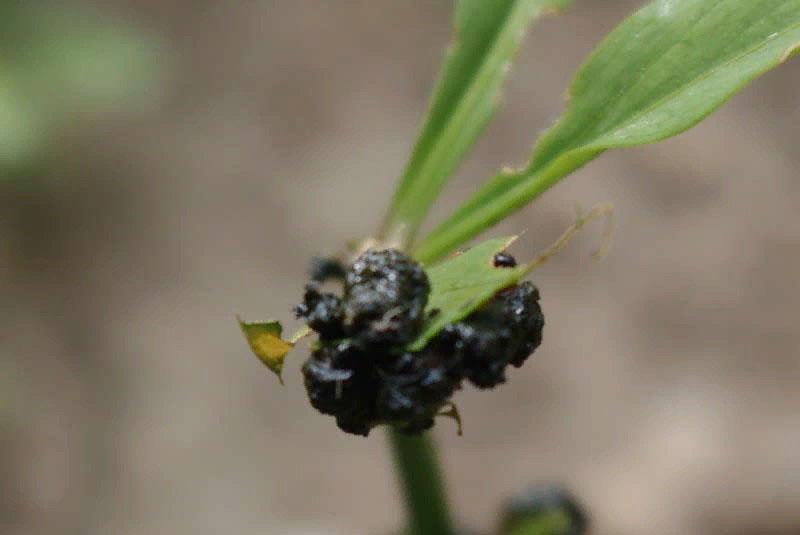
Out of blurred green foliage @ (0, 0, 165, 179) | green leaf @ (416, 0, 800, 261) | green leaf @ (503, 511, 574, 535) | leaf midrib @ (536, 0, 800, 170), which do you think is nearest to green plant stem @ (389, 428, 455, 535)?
green leaf @ (503, 511, 574, 535)

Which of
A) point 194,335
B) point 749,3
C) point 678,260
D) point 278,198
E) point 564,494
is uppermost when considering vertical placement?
point 278,198

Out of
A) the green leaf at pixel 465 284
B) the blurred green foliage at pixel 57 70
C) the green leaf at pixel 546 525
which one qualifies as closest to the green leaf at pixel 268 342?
the green leaf at pixel 465 284

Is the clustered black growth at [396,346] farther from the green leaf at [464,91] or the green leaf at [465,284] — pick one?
the green leaf at [464,91]

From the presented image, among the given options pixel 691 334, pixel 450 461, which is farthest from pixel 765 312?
pixel 450 461

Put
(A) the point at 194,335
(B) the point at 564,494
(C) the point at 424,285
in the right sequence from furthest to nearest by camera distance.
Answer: (A) the point at 194,335 → (B) the point at 564,494 → (C) the point at 424,285

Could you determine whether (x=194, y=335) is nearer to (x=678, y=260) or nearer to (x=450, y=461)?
(x=450, y=461)

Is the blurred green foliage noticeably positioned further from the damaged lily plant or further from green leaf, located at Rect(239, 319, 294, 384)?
green leaf, located at Rect(239, 319, 294, 384)

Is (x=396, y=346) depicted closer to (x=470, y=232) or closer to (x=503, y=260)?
(x=503, y=260)
